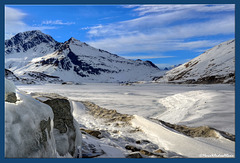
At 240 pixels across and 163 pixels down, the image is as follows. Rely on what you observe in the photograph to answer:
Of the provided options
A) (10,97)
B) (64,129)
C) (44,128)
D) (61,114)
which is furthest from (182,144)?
(10,97)

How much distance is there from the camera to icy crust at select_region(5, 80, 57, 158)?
105 inches

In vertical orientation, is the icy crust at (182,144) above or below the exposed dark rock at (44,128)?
below

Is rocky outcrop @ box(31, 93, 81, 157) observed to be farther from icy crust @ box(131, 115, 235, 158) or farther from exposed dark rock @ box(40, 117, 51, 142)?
icy crust @ box(131, 115, 235, 158)

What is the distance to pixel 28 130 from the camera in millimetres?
2881

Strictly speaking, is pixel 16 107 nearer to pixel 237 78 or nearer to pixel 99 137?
pixel 99 137

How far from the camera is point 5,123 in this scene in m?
2.62

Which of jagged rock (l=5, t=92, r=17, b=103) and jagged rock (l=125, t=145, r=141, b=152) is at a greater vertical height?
jagged rock (l=5, t=92, r=17, b=103)

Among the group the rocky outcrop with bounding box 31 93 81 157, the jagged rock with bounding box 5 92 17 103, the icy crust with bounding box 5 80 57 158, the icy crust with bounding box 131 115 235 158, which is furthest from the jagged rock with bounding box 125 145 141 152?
the jagged rock with bounding box 5 92 17 103

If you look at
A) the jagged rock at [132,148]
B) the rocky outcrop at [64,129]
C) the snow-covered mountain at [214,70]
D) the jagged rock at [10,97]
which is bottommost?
the jagged rock at [132,148]

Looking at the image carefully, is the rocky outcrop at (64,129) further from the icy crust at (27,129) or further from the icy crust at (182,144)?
the icy crust at (182,144)

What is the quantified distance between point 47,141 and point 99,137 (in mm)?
3352

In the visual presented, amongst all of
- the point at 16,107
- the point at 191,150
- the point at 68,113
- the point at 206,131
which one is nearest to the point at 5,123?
the point at 16,107

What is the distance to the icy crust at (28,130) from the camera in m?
2.66

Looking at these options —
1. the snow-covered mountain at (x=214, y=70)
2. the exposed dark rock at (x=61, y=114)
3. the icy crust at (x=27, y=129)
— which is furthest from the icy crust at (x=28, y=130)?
the snow-covered mountain at (x=214, y=70)
